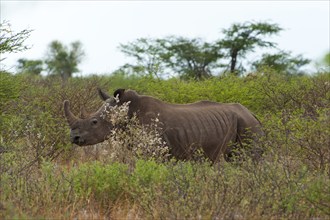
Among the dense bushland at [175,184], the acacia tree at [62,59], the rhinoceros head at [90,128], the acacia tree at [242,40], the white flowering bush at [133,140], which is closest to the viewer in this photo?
the dense bushland at [175,184]

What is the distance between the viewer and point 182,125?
33.9 feet

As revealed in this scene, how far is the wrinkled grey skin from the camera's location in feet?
33.5

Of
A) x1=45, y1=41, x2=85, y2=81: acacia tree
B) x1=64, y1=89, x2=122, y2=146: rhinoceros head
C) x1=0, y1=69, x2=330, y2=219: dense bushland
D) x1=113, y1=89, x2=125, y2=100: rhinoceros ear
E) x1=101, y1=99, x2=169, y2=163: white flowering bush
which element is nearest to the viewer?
x1=0, y1=69, x2=330, y2=219: dense bushland

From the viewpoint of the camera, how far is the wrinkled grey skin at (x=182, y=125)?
33.5ft

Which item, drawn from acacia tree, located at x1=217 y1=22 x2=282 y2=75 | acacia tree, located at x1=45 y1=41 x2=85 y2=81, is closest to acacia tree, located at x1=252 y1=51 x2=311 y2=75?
acacia tree, located at x1=217 y1=22 x2=282 y2=75

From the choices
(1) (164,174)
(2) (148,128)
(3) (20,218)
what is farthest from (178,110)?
(3) (20,218)

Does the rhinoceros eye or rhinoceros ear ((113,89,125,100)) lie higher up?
rhinoceros ear ((113,89,125,100))

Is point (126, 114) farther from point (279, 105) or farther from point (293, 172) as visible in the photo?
point (279, 105)

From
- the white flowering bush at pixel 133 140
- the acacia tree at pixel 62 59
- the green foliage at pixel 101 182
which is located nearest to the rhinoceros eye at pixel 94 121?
the white flowering bush at pixel 133 140

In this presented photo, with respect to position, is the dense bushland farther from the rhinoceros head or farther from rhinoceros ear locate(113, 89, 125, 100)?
rhinoceros ear locate(113, 89, 125, 100)

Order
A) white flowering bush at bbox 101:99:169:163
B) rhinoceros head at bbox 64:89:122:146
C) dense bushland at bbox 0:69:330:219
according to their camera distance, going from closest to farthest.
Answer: dense bushland at bbox 0:69:330:219
white flowering bush at bbox 101:99:169:163
rhinoceros head at bbox 64:89:122:146

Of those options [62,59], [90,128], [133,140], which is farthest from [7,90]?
[62,59]

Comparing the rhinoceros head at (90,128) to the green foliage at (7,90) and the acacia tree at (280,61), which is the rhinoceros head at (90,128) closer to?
the green foliage at (7,90)

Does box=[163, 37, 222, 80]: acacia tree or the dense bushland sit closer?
the dense bushland
